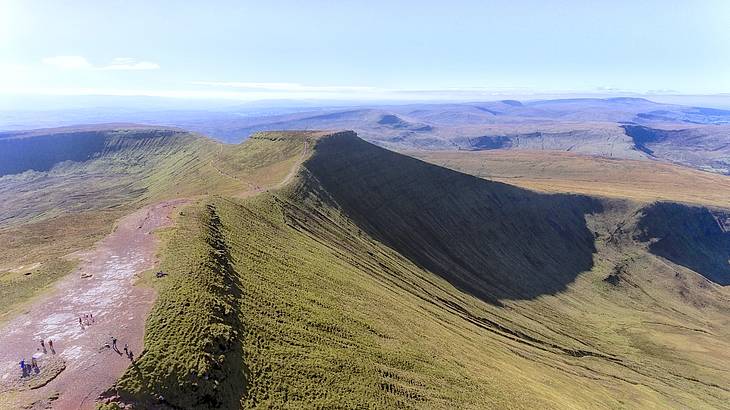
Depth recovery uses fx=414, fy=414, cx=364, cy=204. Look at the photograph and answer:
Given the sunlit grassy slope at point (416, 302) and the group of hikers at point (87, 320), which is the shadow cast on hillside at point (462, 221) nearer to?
the sunlit grassy slope at point (416, 302)

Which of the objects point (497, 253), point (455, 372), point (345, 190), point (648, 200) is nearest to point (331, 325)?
point (455, 372)

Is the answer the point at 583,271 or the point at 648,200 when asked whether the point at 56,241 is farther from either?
the point at 648,200

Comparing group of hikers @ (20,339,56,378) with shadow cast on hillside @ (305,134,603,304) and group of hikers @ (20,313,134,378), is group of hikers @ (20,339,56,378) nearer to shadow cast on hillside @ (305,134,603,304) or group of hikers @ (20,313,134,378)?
group of hikers @ (20,313,134,378)

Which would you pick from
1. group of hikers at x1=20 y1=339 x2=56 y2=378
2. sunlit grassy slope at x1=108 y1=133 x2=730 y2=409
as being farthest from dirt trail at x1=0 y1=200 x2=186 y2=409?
sunlit grassy slope at x1=108 y1=133 x2=730 y2=409

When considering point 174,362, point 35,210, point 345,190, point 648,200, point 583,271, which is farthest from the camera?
point 35,210

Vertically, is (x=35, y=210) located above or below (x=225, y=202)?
below

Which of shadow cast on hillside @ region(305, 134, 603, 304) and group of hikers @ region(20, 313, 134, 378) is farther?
shadow cast on hillside @ region(305, 134, 603, 304)
